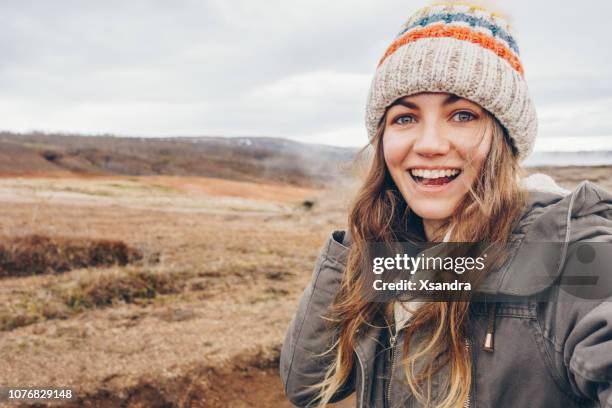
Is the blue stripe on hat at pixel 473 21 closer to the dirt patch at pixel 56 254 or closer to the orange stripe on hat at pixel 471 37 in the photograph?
the orange stripe on hat at pixel 471 37

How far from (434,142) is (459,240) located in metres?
0.32

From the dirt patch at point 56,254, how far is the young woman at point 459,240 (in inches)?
186

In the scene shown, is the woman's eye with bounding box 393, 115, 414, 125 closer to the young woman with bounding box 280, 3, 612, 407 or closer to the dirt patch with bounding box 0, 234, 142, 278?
the young woman with bounding box 280, 3, 612, 407

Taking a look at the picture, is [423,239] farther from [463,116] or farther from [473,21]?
[473,21]

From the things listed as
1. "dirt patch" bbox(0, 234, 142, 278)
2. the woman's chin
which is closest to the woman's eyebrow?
the woman's chin

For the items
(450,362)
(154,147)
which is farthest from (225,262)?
(154,147)

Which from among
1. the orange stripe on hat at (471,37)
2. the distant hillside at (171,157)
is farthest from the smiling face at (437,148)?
the distant hillside at (171,157)

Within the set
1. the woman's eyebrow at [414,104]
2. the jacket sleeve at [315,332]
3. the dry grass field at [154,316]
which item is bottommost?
the dry grass field at [154,316]

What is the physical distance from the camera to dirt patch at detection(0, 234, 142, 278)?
5.58 m

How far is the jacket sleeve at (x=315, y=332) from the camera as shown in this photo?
1.83 metres

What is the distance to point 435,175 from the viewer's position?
159cm

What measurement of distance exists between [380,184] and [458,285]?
59cm

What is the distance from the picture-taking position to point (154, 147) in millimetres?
46094

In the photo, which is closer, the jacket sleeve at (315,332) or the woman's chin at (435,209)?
the woman's chin at (435,209)
